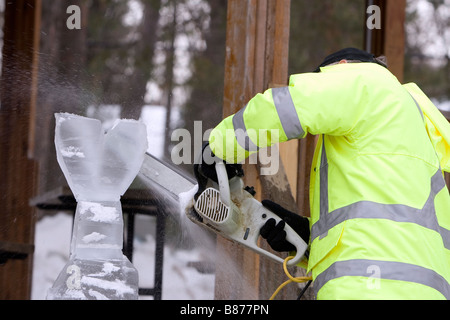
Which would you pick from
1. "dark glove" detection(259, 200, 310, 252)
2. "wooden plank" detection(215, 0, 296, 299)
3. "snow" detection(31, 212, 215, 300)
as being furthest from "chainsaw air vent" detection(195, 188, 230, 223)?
"snow" detection(31, 212, 215, 300)

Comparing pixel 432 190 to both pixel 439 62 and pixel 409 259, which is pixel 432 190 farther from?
pixel 439 62

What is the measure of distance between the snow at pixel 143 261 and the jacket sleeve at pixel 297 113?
21.4ft

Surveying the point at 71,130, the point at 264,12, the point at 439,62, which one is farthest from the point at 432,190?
the point at 439,62

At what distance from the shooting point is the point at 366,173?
7.36 ft

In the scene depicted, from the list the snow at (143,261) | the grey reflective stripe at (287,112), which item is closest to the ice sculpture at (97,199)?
the grey reflective stripe at (287,112)

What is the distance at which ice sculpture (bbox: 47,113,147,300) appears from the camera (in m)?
2.64

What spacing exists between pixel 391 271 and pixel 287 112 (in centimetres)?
62

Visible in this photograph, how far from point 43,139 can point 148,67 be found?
213 cm

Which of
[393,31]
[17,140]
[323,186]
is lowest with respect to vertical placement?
[323,186]

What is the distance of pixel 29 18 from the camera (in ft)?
15.9

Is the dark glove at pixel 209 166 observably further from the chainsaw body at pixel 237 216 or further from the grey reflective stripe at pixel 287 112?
the grey reflective stripe at pixel 287 112

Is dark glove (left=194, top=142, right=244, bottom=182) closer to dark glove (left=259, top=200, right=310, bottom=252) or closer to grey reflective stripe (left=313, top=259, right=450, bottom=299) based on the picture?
dark glove (left=259, top=200, right=310, bottom=252)

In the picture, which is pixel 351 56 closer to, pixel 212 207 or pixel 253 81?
pixel 212 207

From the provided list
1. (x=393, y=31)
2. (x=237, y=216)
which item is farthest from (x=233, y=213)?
(x=393, y=31)
